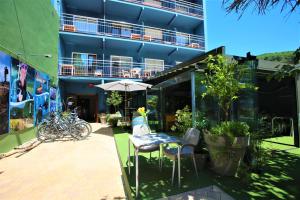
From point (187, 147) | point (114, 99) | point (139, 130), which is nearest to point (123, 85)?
point (114, 99)

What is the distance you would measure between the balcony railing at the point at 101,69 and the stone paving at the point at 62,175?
8122 mm

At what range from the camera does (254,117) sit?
15.5 ft

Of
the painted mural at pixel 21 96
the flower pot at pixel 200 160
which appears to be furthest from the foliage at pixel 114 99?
the flower pot at pixel 200 160

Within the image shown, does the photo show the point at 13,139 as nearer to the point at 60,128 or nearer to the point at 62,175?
the point at 60,128

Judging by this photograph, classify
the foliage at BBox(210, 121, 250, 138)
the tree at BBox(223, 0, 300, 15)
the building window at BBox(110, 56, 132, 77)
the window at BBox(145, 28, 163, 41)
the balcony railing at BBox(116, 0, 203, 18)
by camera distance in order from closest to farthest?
the tree at BBox(223, 0, 300, 15)
the foliage at BBox(210, 121, 250, 138)
the building window at BBox(110, 56, 132, 77)
the window at BBox(145, 28, 163, 41)
the balcony railing at BBox(116, 0, 203, 18)

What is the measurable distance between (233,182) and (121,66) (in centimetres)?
1337

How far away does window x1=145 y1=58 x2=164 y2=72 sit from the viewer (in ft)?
52.5

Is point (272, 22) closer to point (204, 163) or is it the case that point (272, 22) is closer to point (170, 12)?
point (204, 163)

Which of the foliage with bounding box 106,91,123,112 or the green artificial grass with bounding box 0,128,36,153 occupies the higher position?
the foliage with bounding box 106,91,123,112

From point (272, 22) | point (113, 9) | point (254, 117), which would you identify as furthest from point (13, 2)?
point (113, 9)

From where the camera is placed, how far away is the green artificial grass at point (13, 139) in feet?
17.5

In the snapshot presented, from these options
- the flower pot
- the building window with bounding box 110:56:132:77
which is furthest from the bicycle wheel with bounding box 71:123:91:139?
the building window with bounding box 110:56:132:77

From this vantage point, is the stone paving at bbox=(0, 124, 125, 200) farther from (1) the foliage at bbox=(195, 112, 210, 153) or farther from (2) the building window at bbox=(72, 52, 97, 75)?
(2) the building window at bbox=(72, 52, 97, 75)

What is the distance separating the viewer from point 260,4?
1.81m
